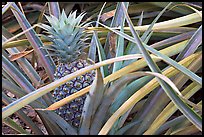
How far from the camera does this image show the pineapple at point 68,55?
1.12 metres

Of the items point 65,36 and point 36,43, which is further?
point 36,43

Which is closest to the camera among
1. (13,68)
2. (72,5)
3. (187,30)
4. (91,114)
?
(91,114)

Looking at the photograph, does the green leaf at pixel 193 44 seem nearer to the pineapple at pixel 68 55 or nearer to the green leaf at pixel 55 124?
the pineapple at pixel 68 55

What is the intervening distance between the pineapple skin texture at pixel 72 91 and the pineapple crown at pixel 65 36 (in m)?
0.03

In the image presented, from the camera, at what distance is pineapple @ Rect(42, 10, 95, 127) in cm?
112

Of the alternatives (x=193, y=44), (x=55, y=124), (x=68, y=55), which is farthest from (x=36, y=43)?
(x=193, y=44)

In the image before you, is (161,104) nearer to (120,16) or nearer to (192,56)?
(192,56)

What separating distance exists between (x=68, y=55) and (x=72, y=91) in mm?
104

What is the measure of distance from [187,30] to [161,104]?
382 millimetres

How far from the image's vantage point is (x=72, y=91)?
113 centimetres

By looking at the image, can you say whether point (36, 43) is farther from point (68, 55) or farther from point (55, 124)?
point (55, 124)

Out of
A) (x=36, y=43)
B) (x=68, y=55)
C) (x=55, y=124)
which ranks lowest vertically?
(x=55, y=124)

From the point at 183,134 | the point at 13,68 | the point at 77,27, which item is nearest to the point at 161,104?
the point at 183,134

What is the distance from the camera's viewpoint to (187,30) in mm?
1410
